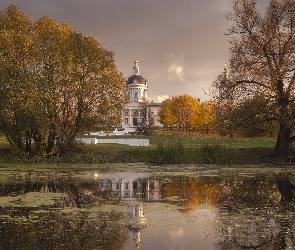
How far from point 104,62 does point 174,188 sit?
16921mm

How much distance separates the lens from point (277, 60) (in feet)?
102

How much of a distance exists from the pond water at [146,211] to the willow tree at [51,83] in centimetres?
782

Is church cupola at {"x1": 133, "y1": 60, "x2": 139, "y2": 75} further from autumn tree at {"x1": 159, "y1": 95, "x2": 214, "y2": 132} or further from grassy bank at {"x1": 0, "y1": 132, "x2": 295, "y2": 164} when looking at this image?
grassy bank at {"x1": 0, "y1": 132, "x2": 295, "y2": 164}

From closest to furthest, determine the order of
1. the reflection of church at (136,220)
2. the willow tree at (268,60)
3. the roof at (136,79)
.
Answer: the reflection of church at (136,220) → the willow tree at (268,60) → the roof at (136,79)

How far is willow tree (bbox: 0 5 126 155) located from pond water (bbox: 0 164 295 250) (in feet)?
25.7

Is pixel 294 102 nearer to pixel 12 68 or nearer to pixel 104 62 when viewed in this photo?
pixel 104 62

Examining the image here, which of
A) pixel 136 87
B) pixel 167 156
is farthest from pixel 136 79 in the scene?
pixel 167 156

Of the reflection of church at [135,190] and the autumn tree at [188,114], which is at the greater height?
the autumn tree at [188,114]

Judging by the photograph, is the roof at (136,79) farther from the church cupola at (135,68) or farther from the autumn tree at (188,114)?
the autumn tree at (188,114)

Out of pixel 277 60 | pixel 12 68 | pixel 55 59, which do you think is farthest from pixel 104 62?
pixel 277 60

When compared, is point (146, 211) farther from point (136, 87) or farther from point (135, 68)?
point (135, 68)

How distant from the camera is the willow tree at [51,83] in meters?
30.0

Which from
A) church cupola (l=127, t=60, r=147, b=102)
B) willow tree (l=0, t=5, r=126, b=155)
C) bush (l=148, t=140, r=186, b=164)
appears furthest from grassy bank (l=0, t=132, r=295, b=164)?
church cupola (l=127, t=60, r=147, b=102)

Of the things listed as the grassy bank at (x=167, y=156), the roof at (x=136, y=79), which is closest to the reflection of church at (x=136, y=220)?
the grassy bank at (x=167, y=156)
